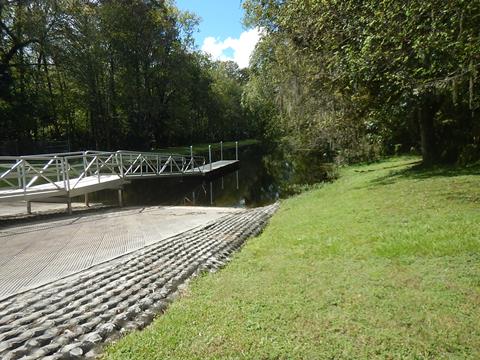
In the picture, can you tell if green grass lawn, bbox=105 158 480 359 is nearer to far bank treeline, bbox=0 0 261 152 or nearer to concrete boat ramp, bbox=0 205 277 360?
concrete boat ramp, bbox=0 205 277 360

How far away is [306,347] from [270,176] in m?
25.5

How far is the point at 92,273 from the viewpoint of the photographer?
5465 mm

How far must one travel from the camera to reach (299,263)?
567cm

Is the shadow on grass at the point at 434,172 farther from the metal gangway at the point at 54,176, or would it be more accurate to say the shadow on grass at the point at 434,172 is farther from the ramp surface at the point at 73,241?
the metal gangway at the point at 54,176

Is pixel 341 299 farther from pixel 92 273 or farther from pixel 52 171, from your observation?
pixel 52 171

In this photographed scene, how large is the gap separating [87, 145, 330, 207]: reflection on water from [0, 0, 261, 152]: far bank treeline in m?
12.2

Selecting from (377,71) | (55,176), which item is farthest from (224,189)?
(377,71)

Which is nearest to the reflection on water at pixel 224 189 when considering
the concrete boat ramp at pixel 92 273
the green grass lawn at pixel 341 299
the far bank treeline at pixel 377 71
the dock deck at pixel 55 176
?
the dock deck at pixel 55 176

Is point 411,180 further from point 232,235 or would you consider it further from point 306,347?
point 306,347

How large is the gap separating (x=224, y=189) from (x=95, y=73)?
16.4 meters

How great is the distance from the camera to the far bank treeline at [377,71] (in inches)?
280

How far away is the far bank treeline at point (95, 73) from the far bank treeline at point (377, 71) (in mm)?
16635

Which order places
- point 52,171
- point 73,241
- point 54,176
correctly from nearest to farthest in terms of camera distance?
point 73,241 → point 52,171 → point 54,176

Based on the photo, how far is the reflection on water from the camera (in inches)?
767
